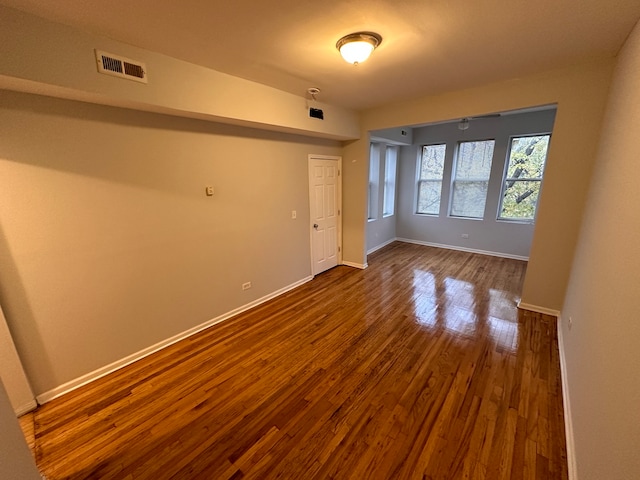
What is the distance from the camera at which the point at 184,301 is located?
2814 millimetres

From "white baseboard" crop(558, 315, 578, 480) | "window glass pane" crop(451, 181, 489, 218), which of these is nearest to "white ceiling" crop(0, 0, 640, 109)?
"white baseboard" crop(558, 315, 578, 480)

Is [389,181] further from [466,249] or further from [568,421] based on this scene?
[568,421]

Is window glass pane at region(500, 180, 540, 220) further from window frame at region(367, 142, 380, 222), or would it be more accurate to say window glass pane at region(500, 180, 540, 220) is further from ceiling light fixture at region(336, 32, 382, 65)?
ceiling light fixture at region(336, 32, 382, 65)

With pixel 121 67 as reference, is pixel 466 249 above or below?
below

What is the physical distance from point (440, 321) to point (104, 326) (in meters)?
3.48

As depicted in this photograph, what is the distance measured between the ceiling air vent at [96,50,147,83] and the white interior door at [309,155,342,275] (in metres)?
2.39

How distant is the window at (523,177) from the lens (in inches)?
189

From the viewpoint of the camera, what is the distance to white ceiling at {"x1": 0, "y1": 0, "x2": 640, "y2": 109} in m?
1.58

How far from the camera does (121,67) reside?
1.91 m

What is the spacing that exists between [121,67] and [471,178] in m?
6.02

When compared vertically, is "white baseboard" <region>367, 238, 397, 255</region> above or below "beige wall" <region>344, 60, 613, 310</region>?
below

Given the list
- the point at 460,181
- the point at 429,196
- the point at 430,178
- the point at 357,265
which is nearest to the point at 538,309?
the point at 357,265

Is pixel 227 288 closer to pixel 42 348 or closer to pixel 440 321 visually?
pixel 42 348

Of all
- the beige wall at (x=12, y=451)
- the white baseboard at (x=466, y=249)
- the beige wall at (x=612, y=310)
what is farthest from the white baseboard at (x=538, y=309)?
the beige wall at (x=12, y=451)
